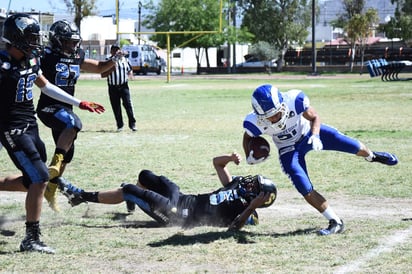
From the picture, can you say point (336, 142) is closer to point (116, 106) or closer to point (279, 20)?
point (116, 106)

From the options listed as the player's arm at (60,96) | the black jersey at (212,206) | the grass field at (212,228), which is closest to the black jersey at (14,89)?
the player's arm at (60,96)

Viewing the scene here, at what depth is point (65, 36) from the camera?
27.7ft

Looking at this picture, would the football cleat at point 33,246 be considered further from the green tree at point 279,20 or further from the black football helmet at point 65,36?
the green tree at point 279,20

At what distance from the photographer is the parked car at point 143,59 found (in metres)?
59.1

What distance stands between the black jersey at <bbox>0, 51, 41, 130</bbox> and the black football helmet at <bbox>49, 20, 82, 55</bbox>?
6.28 ft

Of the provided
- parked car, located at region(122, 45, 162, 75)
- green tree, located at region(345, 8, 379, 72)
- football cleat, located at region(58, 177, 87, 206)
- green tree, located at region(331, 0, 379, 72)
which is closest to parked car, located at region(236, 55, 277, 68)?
green tree, located at region(331, 0, 379, 72)

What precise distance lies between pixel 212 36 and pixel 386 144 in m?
53.7

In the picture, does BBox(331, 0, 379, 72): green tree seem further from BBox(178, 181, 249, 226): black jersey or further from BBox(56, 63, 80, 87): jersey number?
BBox(178, 181, 249, 226): black jersey

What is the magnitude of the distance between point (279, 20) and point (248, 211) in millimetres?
64177

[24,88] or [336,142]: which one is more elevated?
[24,88]

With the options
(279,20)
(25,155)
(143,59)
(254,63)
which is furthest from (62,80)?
(254,63)

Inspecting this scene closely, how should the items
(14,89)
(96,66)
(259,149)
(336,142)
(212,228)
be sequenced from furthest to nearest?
(96,66), (336,142), (212,228), (259,149), (14,89)

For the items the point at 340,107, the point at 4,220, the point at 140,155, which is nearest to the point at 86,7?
the point at 340,107

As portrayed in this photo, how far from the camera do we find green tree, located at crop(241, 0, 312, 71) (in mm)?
69500
